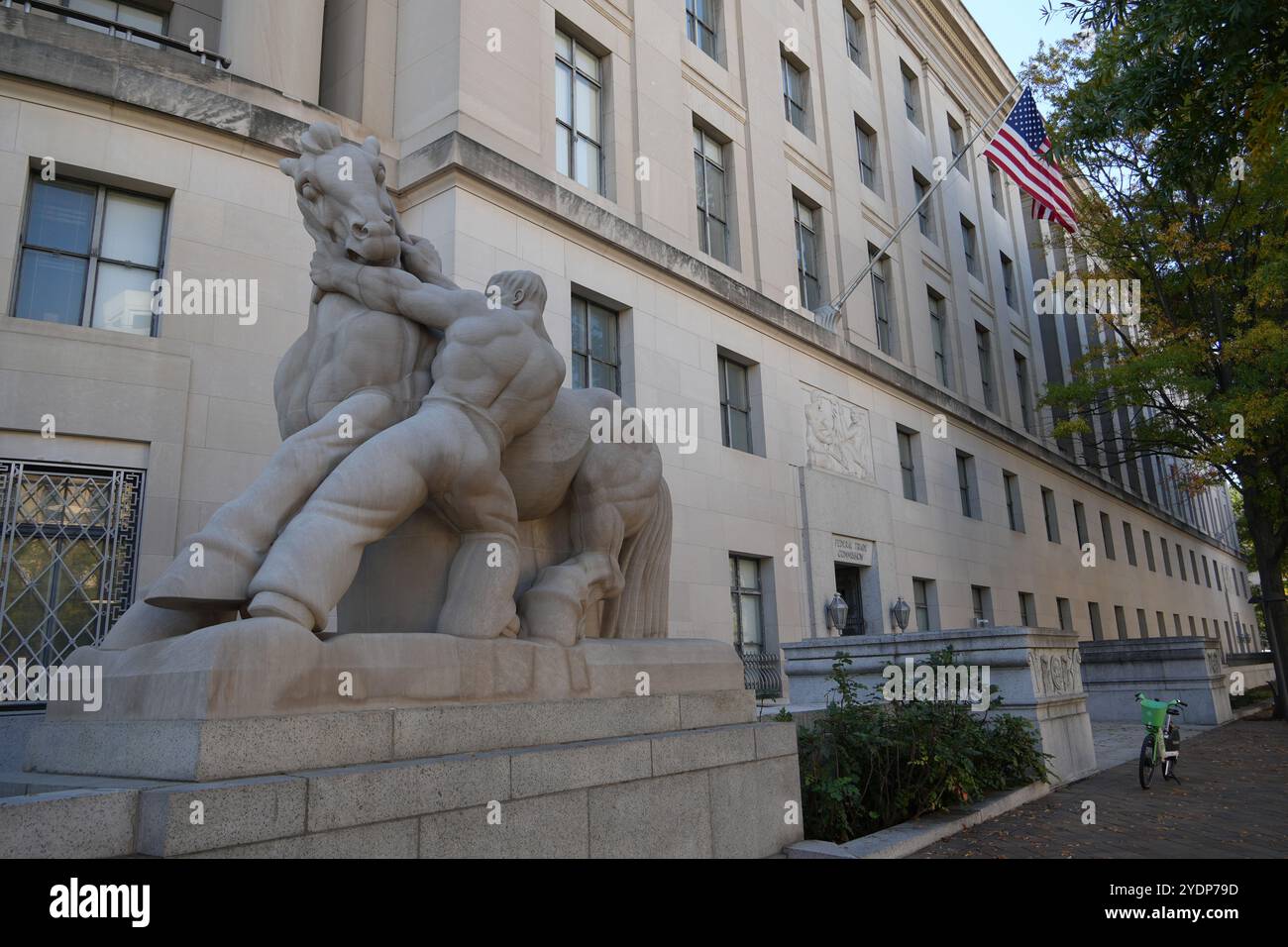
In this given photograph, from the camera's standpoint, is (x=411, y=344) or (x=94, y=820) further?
(x=411, y=344)

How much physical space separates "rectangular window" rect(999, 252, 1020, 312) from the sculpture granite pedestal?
3125 cm

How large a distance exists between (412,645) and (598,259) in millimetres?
11290

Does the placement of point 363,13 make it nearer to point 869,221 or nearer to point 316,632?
point 316,632

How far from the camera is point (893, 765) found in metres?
7.82

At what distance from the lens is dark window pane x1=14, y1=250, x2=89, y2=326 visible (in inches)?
393

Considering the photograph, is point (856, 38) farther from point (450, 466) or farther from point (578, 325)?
point (450, 466)

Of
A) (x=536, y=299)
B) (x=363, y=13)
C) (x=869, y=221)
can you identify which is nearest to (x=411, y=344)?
(x=536, y=299)

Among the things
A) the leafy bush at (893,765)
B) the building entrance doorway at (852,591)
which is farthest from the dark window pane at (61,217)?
the building entrance doorway at (852,591)

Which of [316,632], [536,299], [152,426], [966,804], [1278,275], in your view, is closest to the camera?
[316,632]

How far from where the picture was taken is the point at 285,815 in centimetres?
316

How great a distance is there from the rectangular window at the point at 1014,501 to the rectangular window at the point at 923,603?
324 inches

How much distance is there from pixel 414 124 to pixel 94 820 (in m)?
12.1

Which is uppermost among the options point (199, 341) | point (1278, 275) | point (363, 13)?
point (363, 13)
